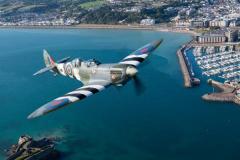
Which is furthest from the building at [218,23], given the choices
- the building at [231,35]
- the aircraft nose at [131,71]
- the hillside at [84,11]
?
the aircraft nose at [131,71]

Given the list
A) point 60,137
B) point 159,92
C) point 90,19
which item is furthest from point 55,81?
point 90,19

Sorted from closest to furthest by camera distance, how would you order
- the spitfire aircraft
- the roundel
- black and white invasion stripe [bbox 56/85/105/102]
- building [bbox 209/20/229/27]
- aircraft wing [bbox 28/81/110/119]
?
aircraft wing [bbox 28/81/110/119], the spitfire aircraft, black and white invasion stripe [bbox 56/85/105/102], the roundel, building [bbox 209/20/229/27]

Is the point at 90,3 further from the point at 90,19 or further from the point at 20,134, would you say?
the point at 20,134

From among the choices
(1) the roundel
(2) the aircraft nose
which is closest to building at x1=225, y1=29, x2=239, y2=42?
(1) the roundel

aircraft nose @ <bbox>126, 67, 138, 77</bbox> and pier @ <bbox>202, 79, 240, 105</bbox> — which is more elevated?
aircraft nose @ <bbox>126, 67, 138, 77</bbox>

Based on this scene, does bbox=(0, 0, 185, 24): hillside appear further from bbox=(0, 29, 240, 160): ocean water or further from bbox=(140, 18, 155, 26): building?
bbox=(0, 29, 240, 160): ocean water

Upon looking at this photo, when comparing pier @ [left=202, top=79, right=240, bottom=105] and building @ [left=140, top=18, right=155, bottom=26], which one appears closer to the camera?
pier @ [left=202, top=79, right=240, bottom=105]

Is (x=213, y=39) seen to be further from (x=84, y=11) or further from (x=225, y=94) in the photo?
(x=84, y=11)

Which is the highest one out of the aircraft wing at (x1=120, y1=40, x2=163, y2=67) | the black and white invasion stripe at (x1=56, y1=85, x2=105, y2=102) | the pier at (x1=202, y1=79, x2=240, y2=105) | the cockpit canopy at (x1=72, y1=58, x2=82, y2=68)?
the aircraft wing at (x1=120, y1=40, x2=163, y2=67)
